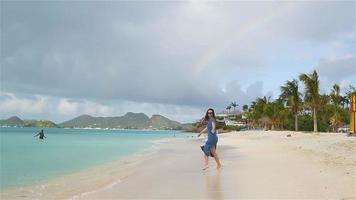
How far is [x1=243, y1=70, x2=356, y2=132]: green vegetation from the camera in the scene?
54.8 metres

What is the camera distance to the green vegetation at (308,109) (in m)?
54.8

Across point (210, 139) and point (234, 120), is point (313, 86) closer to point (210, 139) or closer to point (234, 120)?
point (210, 139)

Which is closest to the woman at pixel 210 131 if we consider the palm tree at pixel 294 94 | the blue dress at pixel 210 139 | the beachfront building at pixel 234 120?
the blue dress at pixel 210 139

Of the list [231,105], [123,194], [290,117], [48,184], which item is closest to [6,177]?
[48,184]

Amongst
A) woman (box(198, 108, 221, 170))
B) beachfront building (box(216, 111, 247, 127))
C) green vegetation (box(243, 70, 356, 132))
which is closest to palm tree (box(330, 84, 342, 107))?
green vegetation (box(243, 70, 356, 132))

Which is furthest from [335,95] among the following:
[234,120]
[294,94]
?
[234,120]

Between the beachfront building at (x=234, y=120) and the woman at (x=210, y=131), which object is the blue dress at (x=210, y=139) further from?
the beachfront building at (x=234, y=120)

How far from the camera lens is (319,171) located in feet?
39.2

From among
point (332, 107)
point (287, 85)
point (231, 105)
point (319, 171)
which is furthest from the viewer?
point (231, 105)

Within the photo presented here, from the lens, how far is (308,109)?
7412 cm

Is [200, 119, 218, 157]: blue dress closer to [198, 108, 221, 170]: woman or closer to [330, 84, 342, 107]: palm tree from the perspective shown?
[198, 108, 221, 170]: woman

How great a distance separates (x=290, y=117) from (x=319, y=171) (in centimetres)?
8049

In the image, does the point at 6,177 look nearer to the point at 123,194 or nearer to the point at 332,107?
the point at 123,194

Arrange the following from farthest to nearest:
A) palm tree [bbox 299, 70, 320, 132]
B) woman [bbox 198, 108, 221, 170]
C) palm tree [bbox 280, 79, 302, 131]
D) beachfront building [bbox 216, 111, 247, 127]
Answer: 1. beachfront building [bbox 216, 111, 247, 127]
2. palm tree [bbox 280, 79, 302, 131]
3. palm tree [bbox 299, 70, 320, 132]
4. woman [bbox 198, 108, 221, 170]
